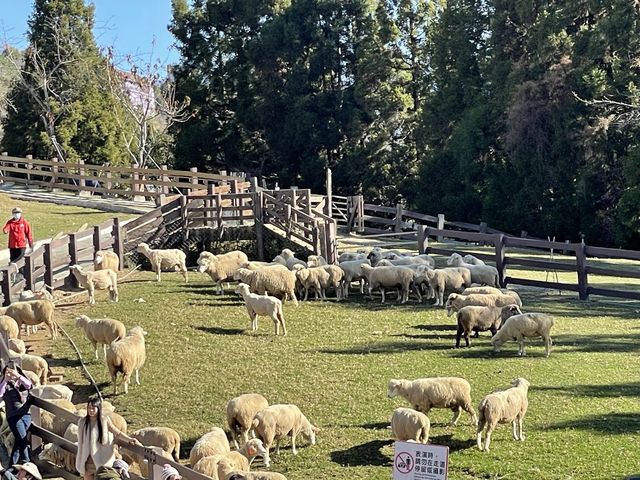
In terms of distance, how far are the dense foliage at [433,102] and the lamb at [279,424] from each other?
26.3m

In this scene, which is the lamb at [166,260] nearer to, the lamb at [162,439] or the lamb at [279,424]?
the lamb at [279,424]

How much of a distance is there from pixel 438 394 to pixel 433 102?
35.5m

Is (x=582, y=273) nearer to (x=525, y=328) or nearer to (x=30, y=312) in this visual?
(x=525, y=328)

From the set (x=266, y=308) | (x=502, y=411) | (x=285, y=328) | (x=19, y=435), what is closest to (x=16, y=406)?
(x=19, y=435)

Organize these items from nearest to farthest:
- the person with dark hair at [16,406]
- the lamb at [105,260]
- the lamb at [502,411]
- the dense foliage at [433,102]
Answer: the person with dark hair at [16,406] → the lamb at [502,411] → the lamb at [105,260] → the dense foliage at [433,102]

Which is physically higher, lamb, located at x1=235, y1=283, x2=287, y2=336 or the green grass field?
lamb, located at x1=235, y1=283, x2=287, y2=336

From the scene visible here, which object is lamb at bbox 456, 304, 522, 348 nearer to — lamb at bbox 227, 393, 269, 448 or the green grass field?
the green grass field

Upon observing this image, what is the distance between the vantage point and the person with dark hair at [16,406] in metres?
11.1

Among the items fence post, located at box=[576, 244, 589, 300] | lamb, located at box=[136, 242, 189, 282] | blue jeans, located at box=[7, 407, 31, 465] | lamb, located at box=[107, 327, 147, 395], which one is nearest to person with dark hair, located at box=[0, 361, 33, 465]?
blue jeans, located at box=[7, 407, 31, 465]

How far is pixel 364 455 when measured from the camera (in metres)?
11.9

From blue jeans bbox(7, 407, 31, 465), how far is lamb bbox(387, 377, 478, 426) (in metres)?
4.77

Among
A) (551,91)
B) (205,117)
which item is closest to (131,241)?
(551,91)

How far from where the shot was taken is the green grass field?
1173 cm

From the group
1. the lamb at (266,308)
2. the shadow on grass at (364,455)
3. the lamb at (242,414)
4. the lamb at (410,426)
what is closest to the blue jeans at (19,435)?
the lamb at (242,414)
